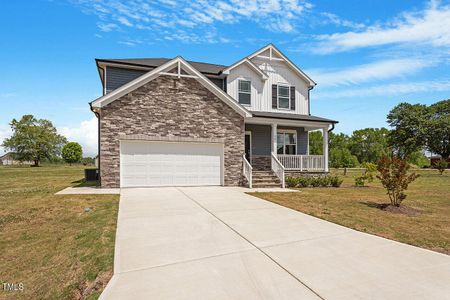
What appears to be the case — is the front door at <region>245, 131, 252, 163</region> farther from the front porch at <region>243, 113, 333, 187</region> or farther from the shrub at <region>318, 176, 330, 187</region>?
the shrub at <region>318, 176, 330, 187</region>

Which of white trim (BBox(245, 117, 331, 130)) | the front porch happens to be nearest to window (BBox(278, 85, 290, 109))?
the front porch

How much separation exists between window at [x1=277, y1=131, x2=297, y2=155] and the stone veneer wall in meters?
4.25

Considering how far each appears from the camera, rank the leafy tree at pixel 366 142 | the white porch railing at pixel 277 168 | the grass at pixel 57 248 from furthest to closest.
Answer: the leafy tree at pixel 366 142
the white porch railing at pixel 277 168
the grass at pixel 57 248

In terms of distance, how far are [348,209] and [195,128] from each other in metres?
8.20

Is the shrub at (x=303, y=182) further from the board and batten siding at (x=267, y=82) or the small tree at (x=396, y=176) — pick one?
the small tree at (x=396, y=176)

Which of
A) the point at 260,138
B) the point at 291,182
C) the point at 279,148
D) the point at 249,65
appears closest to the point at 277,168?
the point at 291,182

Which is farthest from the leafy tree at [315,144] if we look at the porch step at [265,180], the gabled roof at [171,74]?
the gabled roof at [171,74]

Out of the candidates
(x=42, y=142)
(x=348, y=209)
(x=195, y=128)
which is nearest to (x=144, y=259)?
(x=348, y=209)

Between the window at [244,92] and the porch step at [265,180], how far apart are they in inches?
194

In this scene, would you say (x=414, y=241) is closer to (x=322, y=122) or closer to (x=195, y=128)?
(x=195, y=128)

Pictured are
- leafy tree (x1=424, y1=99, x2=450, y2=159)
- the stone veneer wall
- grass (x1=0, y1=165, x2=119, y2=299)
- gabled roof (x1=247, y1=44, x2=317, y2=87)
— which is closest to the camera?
grass (x1=0, y1=165, x2=119, y2=299)

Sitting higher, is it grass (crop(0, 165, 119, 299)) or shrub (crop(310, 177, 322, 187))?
shrub (crop(310, 177, 322, 187))

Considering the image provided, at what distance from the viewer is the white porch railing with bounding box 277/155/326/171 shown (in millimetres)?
16625

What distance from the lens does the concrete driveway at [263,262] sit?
3.20m
